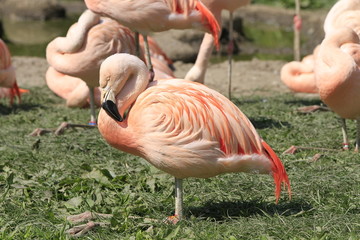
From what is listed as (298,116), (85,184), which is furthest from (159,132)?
(298,116)

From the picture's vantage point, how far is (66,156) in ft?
16.5

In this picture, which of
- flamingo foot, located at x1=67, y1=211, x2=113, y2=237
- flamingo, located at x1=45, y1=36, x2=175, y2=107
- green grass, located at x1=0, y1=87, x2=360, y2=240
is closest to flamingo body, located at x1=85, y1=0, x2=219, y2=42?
flamingo, located at x1=45, y1=36, x2=175, y2=107

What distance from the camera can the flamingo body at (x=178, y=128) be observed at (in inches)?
130

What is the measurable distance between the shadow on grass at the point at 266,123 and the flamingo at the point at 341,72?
3.94 feet

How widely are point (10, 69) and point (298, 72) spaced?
3158 mm

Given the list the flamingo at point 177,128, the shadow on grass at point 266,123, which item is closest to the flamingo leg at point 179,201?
the flamingo at point 177,128

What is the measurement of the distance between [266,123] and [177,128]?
118 inches

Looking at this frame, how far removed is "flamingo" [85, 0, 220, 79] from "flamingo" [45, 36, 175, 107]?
35.9 inches

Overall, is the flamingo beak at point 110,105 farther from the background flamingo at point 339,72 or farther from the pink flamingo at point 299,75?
the pink flamingo at point 299,75

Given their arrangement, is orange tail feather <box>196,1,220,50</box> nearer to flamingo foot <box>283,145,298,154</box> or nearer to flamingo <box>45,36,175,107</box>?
flamingo <box>45,36,175,107</box>

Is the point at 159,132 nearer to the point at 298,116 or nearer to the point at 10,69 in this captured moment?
the point at 298,116

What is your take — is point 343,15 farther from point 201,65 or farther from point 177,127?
point 177,127

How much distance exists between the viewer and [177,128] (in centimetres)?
329

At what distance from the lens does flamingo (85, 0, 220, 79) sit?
545 cm
